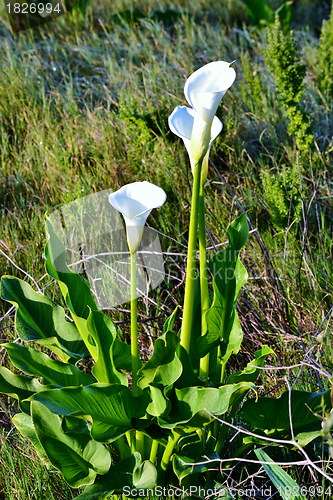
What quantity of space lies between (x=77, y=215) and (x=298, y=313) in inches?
29.4

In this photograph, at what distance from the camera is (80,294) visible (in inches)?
32.4

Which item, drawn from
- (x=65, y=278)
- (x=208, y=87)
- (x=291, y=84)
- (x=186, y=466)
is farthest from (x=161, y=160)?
(x=186, y=466)

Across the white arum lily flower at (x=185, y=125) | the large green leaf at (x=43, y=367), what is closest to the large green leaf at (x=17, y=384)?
the large green leaf at (x=43, y=367)

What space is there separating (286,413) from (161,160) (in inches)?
40.6

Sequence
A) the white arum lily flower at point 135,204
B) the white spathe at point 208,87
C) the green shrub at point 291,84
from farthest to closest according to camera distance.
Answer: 1. the green shrub at point 291,84
2. the white arum lily flower at point 135,204
3. the white spathe at point 208,87

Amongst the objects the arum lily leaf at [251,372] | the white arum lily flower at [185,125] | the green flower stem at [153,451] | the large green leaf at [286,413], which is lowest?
the green flower stem at [153,451]

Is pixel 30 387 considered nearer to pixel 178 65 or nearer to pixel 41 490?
pixel 41 490

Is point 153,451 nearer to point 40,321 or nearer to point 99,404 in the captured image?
point 99,404

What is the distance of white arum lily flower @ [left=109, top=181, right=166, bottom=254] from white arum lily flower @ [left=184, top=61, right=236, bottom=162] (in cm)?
10

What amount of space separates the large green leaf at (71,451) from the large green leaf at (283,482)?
0.85ft

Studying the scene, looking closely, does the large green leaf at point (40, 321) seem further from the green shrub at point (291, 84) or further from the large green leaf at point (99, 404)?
the green shrub at point (291, 84)

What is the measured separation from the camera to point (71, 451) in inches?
28.3

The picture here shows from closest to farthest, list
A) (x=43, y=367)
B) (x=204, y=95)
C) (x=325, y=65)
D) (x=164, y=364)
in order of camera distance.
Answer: (x=204, y=95) < (x=164, y=364) < (x=43, y=367) < (x=325, y=65)

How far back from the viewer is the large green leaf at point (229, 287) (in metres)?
0.76
